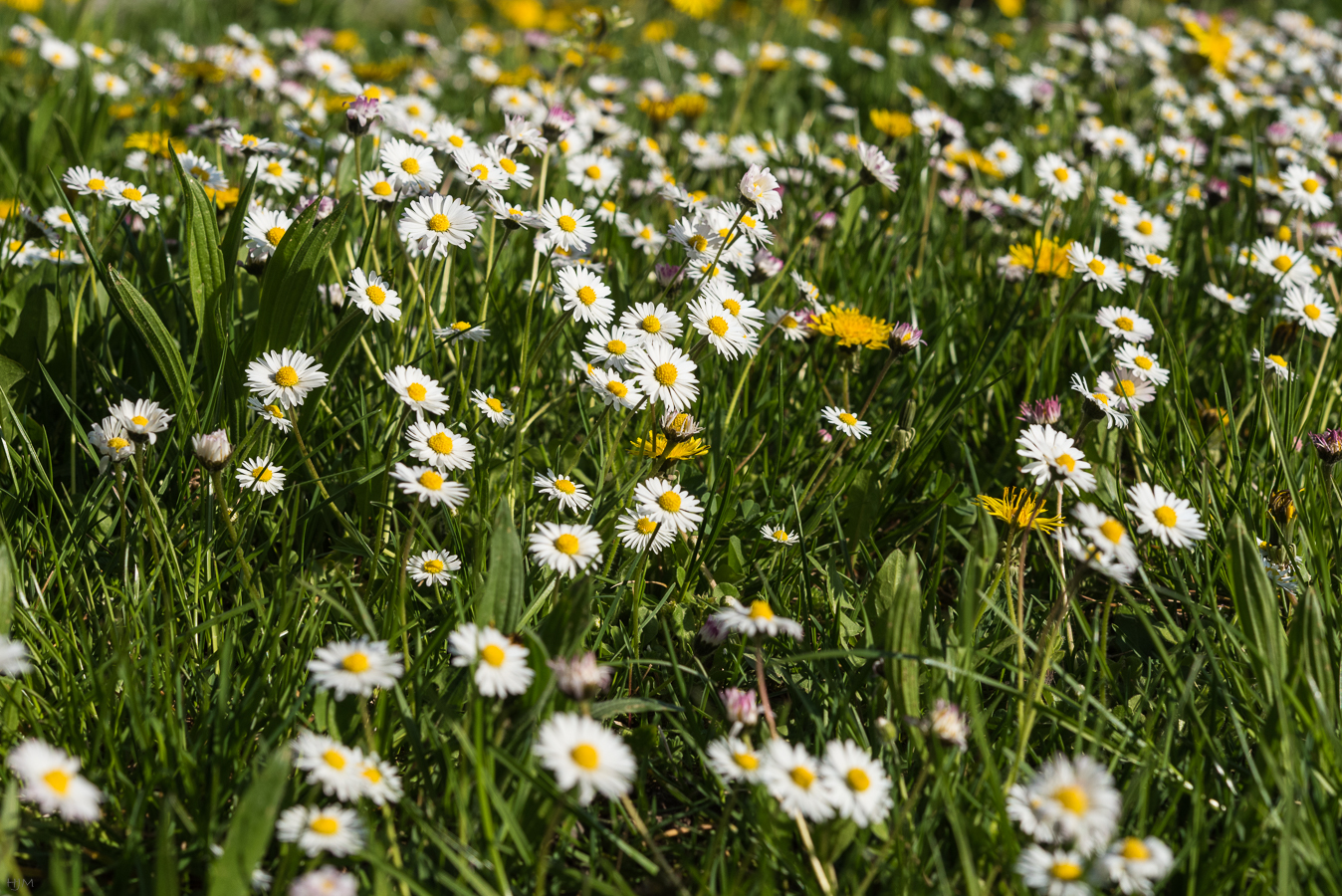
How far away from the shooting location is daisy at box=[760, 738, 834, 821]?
1.21 metres

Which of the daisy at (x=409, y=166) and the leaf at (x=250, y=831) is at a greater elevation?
the daisy at (x=409, y=166)

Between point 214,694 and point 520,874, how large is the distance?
528mm

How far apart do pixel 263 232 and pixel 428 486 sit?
2.40 feet

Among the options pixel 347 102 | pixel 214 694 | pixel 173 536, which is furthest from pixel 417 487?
pixel 347 102

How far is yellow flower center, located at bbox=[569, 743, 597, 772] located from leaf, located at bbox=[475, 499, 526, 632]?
0.32m

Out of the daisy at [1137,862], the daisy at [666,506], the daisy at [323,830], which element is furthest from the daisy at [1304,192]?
the daisy at [323,830]

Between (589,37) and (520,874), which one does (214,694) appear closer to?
(520,874)

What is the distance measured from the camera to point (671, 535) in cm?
176

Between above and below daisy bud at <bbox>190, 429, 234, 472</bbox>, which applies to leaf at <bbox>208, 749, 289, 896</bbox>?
below

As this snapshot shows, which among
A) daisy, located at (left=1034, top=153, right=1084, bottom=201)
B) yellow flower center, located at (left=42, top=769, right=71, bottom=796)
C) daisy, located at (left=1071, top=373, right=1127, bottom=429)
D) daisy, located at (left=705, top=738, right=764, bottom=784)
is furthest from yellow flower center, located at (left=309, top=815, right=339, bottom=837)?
daisy, located at (left=1034, top=153, right=1084, bottom=201)

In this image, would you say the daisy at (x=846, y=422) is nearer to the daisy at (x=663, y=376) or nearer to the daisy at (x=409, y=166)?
the daisy at (x=663, y=376)

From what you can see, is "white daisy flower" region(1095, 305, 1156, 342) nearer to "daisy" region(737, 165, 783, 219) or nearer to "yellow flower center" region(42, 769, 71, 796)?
"daisy" region(737, 165, 783, 219)

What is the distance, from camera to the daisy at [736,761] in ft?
4.15

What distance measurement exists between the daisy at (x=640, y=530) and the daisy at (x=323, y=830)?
673mm
